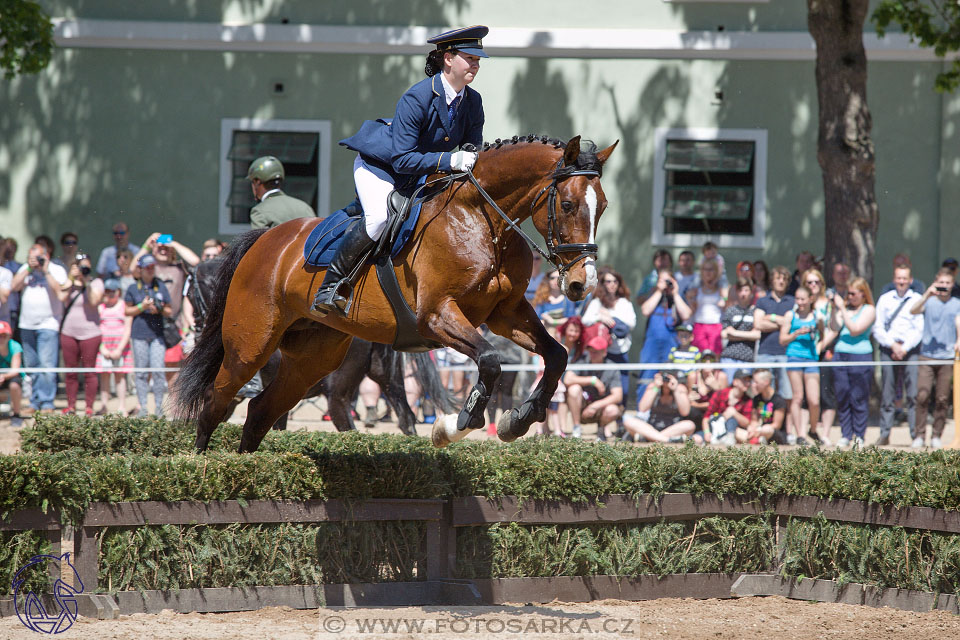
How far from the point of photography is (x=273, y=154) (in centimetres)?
1675

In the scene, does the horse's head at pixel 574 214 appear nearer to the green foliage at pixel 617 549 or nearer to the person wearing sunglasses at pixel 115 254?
the green foliage at pixel 617 549

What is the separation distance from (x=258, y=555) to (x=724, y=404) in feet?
21.8

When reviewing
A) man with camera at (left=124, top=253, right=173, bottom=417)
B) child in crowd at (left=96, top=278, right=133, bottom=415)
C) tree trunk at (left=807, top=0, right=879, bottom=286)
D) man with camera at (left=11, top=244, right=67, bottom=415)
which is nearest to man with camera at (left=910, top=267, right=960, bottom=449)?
tree trunk at (left=807, top=0, right=879, bottom=286)

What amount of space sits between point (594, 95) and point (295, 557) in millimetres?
11876

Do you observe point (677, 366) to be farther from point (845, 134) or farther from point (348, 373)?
point (845, 134)

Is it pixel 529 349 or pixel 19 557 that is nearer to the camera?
pixel 19 557

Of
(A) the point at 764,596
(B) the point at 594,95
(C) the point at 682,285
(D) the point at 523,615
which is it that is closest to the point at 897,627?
(A) the point at 764,596

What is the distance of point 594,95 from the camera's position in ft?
55.0

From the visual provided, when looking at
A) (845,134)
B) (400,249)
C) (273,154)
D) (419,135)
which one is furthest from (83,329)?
(845,134)

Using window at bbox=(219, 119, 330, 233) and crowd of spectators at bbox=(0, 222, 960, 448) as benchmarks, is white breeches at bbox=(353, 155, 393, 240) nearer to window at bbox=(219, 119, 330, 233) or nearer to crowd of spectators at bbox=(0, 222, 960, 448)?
crowd of spectators at bbox=(0, 222, 960, 448)

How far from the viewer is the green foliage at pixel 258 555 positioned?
19.5ft

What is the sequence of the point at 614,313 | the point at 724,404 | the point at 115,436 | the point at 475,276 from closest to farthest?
the point at 475,276, the point at 115,436, the point at 724,404, the point at 614,313

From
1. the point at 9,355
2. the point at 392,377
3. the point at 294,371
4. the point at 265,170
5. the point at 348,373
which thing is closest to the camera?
the point at 294,371

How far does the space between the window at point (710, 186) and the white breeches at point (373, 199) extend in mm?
10798
